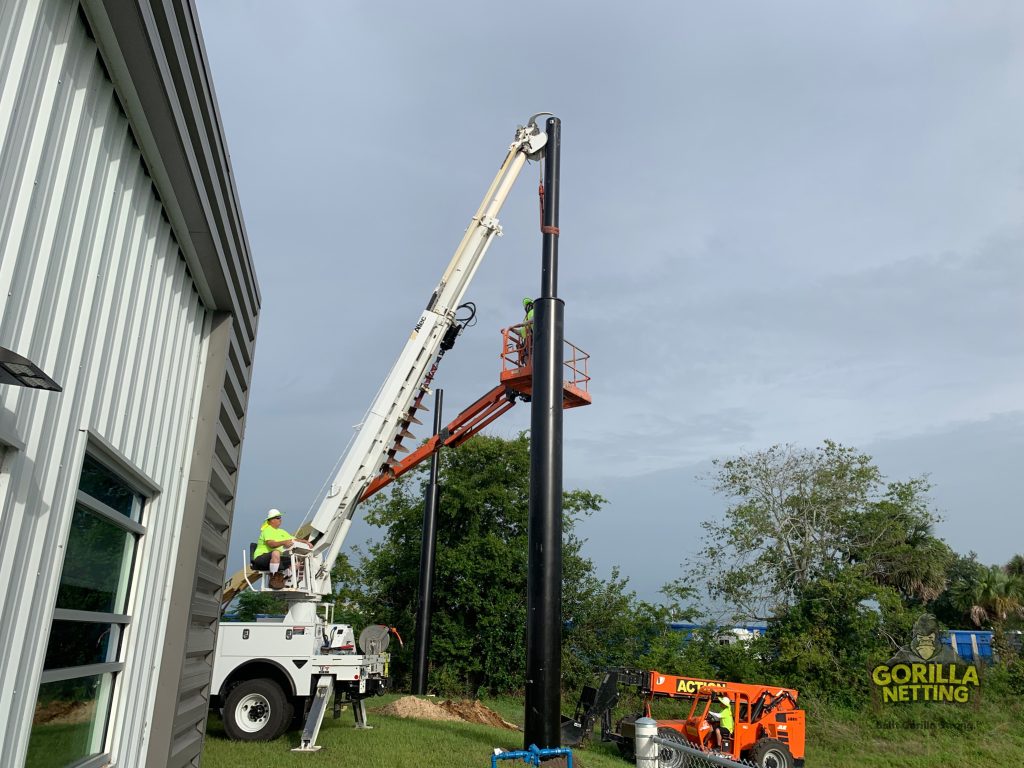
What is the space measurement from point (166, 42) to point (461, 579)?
1962 centimetres

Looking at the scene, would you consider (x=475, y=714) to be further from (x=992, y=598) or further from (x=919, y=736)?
(x=992, y=598)

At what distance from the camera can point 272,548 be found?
1053 cm

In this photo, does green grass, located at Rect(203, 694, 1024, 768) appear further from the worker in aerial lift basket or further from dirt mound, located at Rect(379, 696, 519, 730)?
Answer: the worker in aerial lift basket

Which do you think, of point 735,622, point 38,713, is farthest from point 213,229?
point 735,622

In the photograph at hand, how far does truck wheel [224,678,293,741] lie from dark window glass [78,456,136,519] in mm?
8052

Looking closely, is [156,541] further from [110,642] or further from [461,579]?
[461,579]

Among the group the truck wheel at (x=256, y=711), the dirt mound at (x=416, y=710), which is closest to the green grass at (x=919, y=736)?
the dirt mound at (x=416, y=710)

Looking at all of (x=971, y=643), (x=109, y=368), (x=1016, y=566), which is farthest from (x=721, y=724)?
(x=1016, y=566)

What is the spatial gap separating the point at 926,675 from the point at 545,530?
39.0 ft

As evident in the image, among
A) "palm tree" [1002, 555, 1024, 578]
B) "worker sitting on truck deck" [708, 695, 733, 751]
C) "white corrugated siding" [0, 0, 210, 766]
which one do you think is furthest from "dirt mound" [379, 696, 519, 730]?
"palm tree" [1002, 555, 1024, 578]

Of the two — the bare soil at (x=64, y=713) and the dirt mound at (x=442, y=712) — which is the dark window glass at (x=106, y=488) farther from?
the dirt mound at (x=442, y=712)

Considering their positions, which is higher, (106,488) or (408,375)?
(408,375)

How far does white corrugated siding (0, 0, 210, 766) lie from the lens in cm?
234

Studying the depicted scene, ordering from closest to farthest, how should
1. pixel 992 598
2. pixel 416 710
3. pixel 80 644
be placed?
pixel 80 644
pixel 416 710
pixel 992 598
